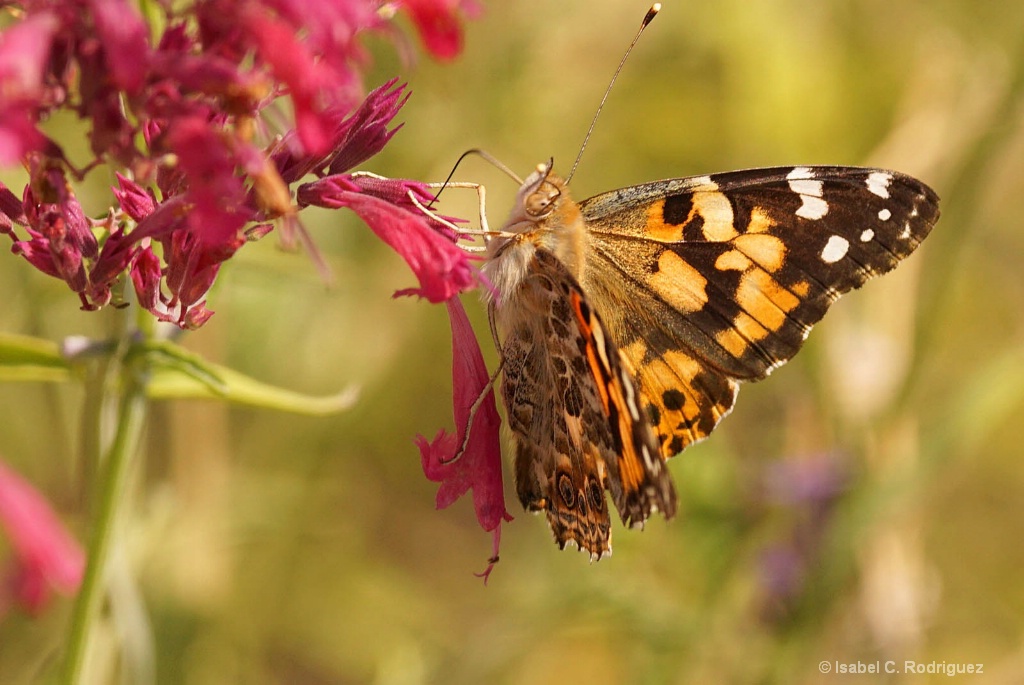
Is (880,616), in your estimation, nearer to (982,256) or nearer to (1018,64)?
(1018,64)

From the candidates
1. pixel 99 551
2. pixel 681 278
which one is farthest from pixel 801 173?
pixel 99 551

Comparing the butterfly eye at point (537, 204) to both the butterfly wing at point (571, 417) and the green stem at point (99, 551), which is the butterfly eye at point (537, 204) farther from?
the green stem at point (99, 551)

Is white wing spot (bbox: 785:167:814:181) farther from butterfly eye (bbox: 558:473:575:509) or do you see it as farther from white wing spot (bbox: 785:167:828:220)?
butterfly eye (bbox: 558:473:575:509)

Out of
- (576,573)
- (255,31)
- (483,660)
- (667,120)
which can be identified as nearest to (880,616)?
(576,573)

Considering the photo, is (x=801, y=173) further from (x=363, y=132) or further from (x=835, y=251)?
(x=363, y=132)

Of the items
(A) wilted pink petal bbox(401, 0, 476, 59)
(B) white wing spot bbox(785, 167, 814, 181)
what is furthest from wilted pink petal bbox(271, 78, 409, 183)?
(B) white wing spot bbox(785, 167, 814, 181)

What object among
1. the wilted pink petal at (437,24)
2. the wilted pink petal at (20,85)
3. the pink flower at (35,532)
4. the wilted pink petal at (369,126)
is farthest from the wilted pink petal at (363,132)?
the pink flower at (35,532)
